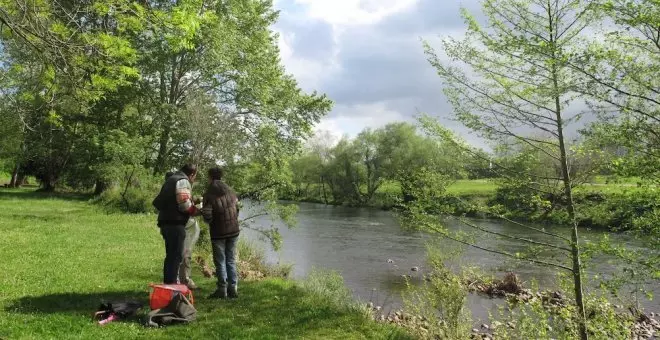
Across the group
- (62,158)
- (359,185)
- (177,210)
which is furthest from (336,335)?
(359,185)

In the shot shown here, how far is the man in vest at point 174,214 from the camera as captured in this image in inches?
297

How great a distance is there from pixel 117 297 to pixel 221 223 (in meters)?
1.98

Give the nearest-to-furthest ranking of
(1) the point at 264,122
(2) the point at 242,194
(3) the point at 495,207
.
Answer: (3) the point at 495,207, (2) the point at 242,194, (1) the point at 264,122

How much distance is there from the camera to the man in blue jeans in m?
8.36

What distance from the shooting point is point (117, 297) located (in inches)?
322

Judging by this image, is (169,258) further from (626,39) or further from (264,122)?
(264,122)

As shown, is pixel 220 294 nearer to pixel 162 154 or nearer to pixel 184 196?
pixel 184 196

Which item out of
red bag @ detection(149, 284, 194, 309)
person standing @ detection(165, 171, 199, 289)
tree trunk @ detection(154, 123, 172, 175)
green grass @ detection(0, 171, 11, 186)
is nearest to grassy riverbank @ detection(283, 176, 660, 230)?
person standing @ detection(165, 171, 199, 289)

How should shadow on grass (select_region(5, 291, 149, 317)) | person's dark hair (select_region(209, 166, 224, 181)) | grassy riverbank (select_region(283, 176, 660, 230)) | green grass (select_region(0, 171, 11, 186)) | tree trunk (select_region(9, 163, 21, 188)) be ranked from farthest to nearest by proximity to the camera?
green grass (select_region(0, 171, 11, 186))
tree trunk (select_region(9, 163, 21, 188))
person's dark hair (select_region(209, 166, 224, 181))
grassy riverbank (select_region(283, 176, 660, 230))
shadow on grass (select_region(5, 291, 149, 317))

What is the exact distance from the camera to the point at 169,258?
768 centimetres

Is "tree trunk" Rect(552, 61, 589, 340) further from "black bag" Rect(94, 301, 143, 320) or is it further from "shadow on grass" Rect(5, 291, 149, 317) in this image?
"shadow on grass" Rect(5, 291, 149, 317)

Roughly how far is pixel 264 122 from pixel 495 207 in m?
16.6

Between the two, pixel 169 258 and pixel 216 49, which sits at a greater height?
pixel 216 49

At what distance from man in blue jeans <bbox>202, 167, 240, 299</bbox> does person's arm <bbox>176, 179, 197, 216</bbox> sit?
68 centimetres
